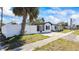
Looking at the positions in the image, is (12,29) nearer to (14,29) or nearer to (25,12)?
(14,29)

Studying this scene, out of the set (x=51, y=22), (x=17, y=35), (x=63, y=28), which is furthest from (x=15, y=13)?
(x=63, y=28)

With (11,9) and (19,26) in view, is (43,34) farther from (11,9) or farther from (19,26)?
(11,9)

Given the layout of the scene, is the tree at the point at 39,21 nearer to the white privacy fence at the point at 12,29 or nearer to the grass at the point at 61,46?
the white privacy fence at the point at 12,29

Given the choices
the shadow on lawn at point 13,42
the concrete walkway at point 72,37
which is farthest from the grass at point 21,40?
the concrete walkway at point 72,37

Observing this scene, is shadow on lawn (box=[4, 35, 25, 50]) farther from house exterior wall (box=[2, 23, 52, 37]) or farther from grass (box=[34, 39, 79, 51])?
grass (box=[34, 39, 79, 51])

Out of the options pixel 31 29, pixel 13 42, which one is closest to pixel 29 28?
pixel 31 29

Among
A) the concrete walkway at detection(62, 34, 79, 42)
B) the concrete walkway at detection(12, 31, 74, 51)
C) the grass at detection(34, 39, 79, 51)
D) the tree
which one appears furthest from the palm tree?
the concrete walkway at detection(62, 34, 79, 42)
